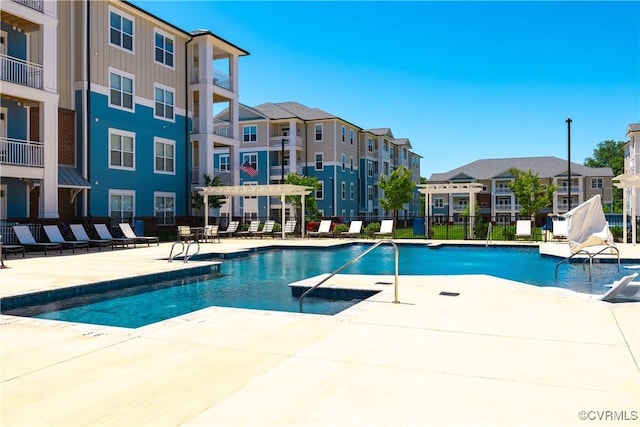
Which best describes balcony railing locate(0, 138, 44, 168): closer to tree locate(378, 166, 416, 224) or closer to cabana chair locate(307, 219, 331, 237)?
cabana chair locate(307, 219, 331, 237)

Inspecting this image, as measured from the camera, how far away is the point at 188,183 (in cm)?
2809

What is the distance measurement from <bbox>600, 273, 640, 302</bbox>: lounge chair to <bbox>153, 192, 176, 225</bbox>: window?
72.8ft

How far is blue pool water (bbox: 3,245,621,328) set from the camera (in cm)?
808

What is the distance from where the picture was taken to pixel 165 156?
2680 centimetres

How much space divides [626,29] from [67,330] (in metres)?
22.0

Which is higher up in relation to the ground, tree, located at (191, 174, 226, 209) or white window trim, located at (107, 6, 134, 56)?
white window trim, located at (107, 6, 134, 56)

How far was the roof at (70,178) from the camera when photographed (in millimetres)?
19938

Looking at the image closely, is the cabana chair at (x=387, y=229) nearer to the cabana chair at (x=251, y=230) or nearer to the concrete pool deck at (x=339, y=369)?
the cabana chair at (x=251, y=230)

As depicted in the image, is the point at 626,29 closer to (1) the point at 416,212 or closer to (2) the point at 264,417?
(2) the point at 264,417

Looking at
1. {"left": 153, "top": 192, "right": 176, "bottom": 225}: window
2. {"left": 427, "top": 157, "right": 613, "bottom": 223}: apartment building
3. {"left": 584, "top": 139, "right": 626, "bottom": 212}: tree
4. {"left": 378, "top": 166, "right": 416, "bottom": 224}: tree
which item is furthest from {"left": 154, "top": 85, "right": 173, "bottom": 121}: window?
{"left": 584, "top": 139, "right": 626, "bottom": 212}: tree

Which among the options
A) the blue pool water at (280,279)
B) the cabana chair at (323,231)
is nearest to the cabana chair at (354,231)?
the cabana chair at (323,231)

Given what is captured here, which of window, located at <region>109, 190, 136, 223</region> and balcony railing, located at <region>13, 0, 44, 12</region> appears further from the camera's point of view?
window, located at <region>109, 190, 136, 223</region>

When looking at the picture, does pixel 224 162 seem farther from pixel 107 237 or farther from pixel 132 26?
pixel 107 237

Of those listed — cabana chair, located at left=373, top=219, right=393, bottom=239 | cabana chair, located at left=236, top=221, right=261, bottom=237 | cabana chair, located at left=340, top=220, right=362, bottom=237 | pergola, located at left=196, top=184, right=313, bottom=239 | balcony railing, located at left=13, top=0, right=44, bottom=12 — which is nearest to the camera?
balcony railing, located at left=13, top=0, right=44, bottom=12
